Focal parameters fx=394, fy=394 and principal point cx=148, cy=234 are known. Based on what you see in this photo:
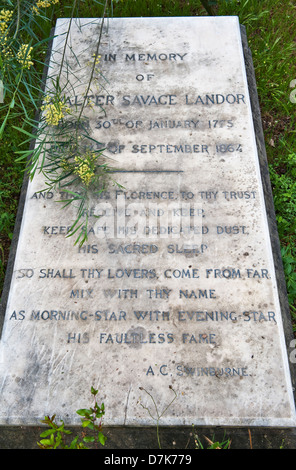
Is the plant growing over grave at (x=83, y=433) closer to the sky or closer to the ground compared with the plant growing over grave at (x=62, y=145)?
closer to the ground

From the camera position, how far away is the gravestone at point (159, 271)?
6.77 feet

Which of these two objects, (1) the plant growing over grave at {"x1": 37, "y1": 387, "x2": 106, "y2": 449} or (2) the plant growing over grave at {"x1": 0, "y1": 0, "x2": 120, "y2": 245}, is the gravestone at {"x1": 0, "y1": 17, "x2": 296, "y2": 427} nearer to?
(2) the plant growing over grave at {"x1": 0, "y1": 0, "x2": 120, "y2": 245}

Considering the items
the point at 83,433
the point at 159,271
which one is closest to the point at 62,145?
the point at 159,271

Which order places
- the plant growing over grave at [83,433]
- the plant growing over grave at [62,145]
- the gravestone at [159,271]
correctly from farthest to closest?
1. the plant growing over grave at [62,145]
2. the gravestone at [159,271]
3. the plant growing over grave at [83,433]

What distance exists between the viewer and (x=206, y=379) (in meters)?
2.08

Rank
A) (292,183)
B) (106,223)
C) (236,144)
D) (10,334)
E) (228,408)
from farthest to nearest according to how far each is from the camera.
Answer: (292,183)
(236,144)
(106,223)
(10,334)
(228,408)

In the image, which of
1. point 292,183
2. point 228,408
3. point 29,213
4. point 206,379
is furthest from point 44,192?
point 292,183

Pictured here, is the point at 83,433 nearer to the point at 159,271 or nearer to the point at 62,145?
the point at 159,271

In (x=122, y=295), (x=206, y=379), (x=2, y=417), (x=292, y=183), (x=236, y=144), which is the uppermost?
(x=236, y=144)

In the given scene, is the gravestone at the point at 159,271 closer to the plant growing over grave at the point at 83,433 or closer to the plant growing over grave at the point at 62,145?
the plant growing over grave at the point at 62,145

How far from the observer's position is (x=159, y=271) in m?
2.29

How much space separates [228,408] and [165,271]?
2.61 feet

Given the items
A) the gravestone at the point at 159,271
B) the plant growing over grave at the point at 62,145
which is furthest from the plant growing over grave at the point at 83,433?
the plant growing over grave at the point at 62,145
